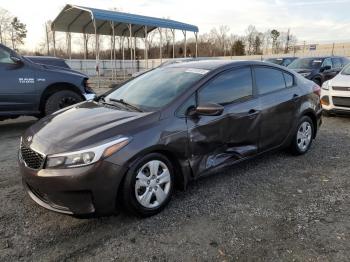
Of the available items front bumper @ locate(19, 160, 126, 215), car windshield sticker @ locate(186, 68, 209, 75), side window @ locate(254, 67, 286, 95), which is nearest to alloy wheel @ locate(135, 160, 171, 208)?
front bumper @ locate(19, 160, 126, 215)

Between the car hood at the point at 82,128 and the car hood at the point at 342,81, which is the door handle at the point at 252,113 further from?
the car hood at the point at 342,81

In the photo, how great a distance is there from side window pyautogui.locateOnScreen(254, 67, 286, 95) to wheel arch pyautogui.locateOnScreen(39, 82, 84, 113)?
181 inches

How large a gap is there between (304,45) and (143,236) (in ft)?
183

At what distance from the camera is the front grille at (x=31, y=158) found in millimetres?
3357

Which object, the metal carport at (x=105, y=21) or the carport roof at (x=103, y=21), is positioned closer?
the carport roof at (x=103, y=21)

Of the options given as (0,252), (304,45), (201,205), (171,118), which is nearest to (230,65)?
(171,118)

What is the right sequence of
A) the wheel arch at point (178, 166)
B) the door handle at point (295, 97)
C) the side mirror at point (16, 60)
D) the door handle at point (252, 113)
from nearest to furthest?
1. the wheel arch at point (178, 166)
2. the door handle at point (252, 113)
3. the door handle at point (295, 97)
4. the side mirror at point (16, 60)

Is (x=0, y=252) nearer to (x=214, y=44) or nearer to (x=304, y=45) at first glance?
(x=304, y=45)

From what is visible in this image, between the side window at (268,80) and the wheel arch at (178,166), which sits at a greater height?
the side window at (268,80)

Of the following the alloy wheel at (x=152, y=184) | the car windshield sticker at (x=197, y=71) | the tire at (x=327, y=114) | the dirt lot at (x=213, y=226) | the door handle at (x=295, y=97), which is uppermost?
the car windshield sticker at (x=197, y=71)

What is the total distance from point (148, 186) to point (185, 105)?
990 mm

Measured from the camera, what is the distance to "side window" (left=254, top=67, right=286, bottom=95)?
194 inches

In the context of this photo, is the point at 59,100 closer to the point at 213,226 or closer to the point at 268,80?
the point at 268,80

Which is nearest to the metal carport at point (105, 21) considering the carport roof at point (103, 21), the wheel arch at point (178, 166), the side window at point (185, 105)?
the carport roof at point (103, 21)
